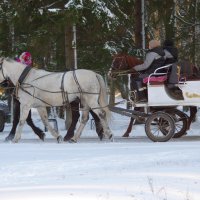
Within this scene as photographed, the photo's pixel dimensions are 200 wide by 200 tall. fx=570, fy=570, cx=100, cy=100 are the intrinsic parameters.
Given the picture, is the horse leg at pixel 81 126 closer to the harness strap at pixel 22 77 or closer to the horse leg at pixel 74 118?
the horse leg at pixel 74 118

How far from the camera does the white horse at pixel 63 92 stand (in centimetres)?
1286

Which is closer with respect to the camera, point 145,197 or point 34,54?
point 145,197

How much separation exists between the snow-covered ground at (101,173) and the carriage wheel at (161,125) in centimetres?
147

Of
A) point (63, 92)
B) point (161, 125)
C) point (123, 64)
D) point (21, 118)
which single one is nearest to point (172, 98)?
point (161, 125)

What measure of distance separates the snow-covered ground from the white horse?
228 cm

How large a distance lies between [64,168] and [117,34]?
13.3 m

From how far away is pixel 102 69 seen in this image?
830 inches

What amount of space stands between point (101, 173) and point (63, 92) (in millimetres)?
5292

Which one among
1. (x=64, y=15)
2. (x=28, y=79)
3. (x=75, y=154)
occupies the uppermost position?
(x=64, y=15)

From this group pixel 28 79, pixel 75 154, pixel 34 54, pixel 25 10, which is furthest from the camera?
pixel 34 54

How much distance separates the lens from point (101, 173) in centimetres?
780

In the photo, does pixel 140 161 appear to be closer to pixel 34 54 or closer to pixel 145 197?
pixel 145 197

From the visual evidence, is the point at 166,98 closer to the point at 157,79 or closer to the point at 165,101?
the point at 165,101

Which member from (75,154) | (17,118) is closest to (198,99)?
(75,154)
